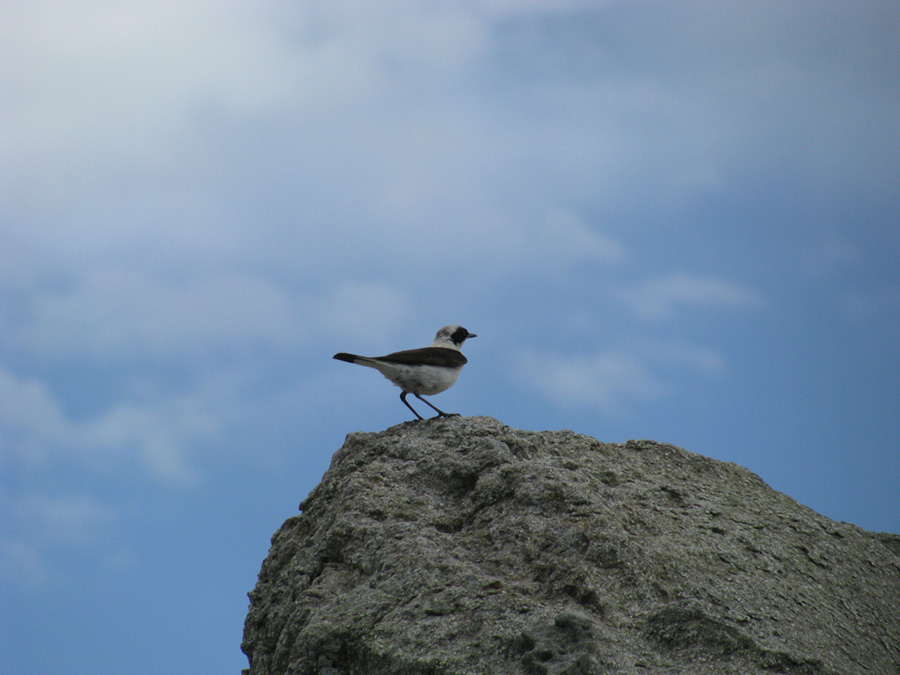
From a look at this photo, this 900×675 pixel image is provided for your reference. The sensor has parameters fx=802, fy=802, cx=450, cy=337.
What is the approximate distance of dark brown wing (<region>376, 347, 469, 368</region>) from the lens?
841cm

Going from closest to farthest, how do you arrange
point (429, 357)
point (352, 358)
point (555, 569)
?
point (555, 569) → point (352, 358) → point (429, 357)

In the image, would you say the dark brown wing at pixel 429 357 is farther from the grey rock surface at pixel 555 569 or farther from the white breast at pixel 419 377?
the grey rock surface at pixel 555 569

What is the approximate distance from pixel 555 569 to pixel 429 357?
3608 mm

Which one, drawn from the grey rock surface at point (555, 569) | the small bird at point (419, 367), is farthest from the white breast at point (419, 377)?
the grey rock surface at point (555, 569)

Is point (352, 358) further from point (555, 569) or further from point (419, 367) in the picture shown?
point (555, 569)

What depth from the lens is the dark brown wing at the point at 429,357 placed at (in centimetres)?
841

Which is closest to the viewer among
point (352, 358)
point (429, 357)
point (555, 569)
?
point (555, 569)

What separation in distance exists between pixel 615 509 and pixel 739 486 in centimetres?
194

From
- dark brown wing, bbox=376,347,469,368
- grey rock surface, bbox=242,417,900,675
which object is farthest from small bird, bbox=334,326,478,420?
grey rock surface, bbox=242,417,900,675

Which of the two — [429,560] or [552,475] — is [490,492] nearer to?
[552,475]

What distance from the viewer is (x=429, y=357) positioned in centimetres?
855

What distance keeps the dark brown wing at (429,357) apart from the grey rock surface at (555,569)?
141cm

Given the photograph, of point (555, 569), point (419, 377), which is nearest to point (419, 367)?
point (419, 377)

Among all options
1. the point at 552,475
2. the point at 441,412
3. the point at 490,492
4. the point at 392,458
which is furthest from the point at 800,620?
the point at 441,412
